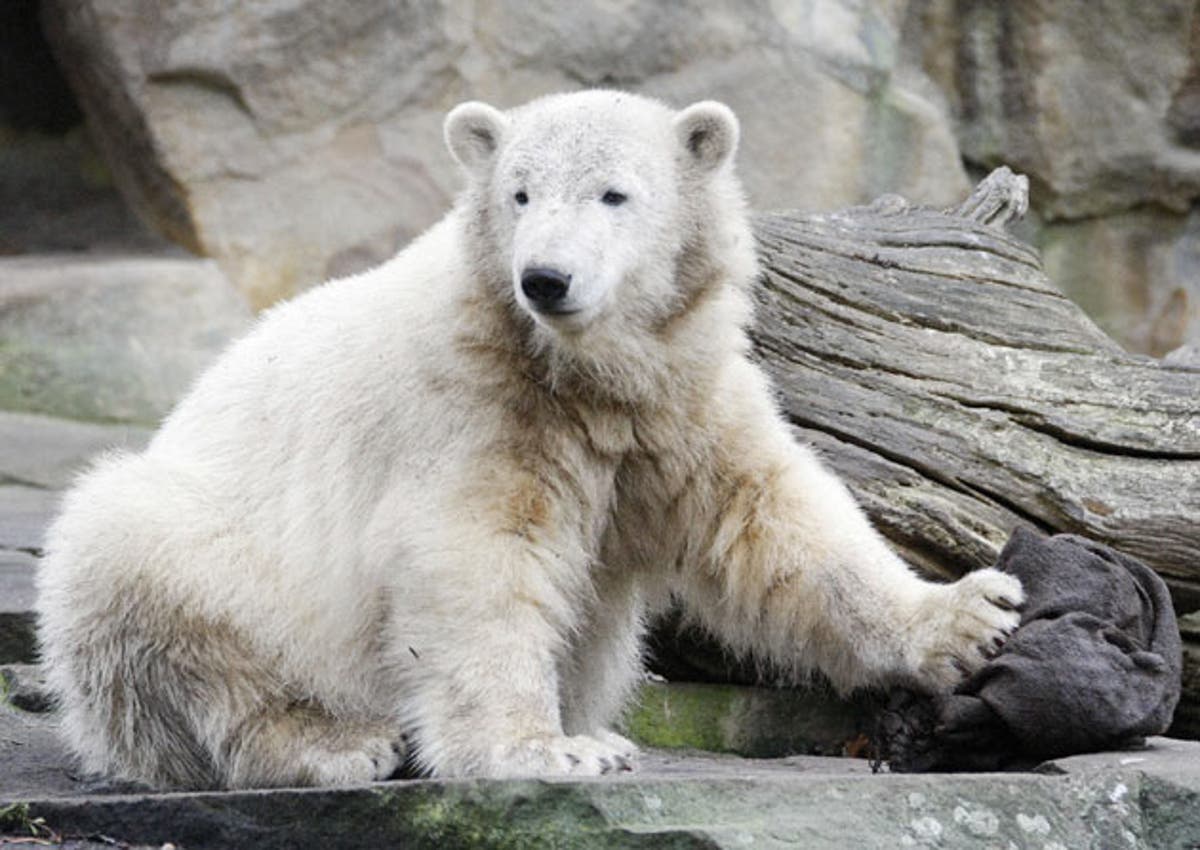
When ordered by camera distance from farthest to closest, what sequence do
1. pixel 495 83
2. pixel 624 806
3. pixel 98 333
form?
pixel 495 83 → pixel 98 333 → pixel 624 806

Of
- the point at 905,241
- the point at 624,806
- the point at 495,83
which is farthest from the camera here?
the point at 495,83

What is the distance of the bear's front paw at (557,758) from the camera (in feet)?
12.4

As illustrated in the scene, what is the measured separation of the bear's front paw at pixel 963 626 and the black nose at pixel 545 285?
3.73 ft

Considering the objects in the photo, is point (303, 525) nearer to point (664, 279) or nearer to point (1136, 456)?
point (664, 279)

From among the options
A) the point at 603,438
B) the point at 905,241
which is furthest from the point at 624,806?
the point at 905,241

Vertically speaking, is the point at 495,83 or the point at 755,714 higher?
the point at 495,83

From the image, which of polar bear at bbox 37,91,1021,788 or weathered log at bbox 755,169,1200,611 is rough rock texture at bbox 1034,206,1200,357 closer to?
weathered log at bbox 755,169,1200,611

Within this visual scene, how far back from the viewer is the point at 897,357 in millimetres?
5445

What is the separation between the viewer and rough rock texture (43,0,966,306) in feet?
30.6

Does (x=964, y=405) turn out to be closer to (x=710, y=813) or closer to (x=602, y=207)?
(x=602, y=207)

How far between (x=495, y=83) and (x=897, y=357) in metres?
4.94

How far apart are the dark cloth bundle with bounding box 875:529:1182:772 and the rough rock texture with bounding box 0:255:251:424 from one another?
5842 millimetres

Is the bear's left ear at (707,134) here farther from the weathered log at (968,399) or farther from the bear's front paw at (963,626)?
the bear's front paw at (963,626)

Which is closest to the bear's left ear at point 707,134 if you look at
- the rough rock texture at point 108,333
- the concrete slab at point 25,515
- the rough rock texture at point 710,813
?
the rough rock texture at point 710,813
